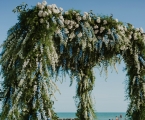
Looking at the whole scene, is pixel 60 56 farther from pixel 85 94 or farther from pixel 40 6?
pixel 40 6

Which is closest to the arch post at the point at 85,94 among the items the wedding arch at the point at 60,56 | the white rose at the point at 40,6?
the wedding arch at the point at 60,56

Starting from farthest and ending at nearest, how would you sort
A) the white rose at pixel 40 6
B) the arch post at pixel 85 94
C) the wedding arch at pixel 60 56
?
the arch post at pixel 85 94, the white rose at pixel 40 6, the wedding arch at pixel 60 56

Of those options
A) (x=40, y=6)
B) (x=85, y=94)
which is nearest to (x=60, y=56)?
(x=85, y=94)

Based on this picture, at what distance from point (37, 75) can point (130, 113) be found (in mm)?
3731

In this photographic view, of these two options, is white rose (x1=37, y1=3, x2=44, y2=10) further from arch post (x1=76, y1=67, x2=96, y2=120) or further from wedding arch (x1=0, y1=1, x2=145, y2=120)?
arch post (x1=76, y1=67, x2=96, y2=120)

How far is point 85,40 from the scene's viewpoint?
793cm

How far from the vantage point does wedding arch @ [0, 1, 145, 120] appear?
6434 millimetres

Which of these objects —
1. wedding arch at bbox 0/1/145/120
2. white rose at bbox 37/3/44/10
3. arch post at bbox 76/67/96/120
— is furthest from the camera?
arch post at bbox 76/67/96/120

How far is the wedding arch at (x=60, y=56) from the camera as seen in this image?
643 centimetres

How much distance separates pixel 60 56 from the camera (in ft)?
28.8

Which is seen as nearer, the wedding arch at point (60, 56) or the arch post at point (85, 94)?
the wedding arch at point (60, 56)

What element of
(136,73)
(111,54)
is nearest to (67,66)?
(111,54)

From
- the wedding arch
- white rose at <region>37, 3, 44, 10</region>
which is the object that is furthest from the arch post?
white rose at <region>37, 3, 44, 10</region>

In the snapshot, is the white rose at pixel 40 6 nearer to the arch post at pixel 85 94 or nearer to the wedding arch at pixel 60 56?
the wedding arch at pixel 60 56
